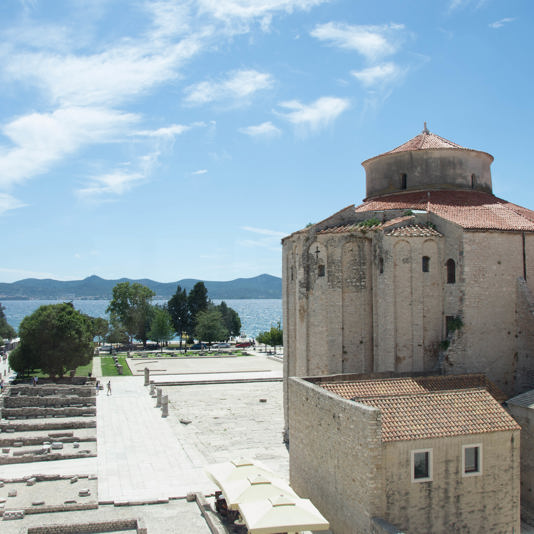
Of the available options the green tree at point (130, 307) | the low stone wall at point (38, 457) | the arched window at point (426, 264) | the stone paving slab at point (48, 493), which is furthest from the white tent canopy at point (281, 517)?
the green tree at point (130, 307)

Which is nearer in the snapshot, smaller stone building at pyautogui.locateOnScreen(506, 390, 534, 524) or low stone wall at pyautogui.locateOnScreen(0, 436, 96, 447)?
smaller stone building at pyautogui.locateOnScreen(506, 390, 534, 524)

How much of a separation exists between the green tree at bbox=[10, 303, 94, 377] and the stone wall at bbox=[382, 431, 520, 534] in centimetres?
3186

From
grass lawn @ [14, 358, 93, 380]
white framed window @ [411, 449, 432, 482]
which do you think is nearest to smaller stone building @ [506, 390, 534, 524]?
white framed window @ [411, 449, 432, 482]

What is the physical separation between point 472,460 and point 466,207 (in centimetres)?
1209

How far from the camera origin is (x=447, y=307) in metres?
21.2

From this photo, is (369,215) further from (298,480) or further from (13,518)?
(13,518)

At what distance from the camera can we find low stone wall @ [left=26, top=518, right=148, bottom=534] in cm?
1527

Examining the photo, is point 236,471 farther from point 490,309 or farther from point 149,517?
point 490,309

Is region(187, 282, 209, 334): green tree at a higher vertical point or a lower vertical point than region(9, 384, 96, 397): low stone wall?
higher

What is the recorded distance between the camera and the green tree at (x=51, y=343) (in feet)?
131

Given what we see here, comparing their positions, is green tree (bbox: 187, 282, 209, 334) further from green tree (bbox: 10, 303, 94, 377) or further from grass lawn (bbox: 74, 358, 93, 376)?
green tree (bbox: 10, 303, 94, 377)

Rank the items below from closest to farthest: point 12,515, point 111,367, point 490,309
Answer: point 12,515, point 490,309, point 111,367

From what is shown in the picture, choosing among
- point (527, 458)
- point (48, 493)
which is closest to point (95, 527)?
point (48, 493)

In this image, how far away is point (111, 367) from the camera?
5478cm
